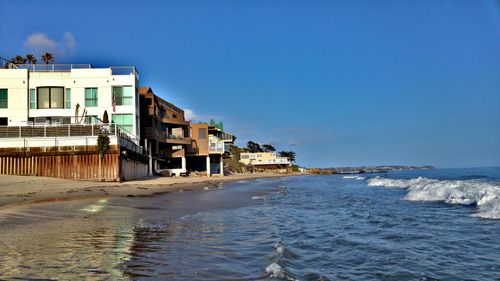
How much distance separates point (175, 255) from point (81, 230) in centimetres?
349

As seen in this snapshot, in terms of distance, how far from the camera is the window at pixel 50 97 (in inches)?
1500

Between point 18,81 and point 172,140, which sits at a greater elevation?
point 18,81

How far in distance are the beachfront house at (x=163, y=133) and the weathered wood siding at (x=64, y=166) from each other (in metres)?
14.6

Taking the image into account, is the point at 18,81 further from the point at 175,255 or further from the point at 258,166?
the point at 258,166

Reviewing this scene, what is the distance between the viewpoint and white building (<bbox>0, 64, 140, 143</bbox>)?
3769 centimetres

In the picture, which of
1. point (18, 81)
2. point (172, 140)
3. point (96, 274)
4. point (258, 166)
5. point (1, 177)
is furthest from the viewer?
point (258, 166)

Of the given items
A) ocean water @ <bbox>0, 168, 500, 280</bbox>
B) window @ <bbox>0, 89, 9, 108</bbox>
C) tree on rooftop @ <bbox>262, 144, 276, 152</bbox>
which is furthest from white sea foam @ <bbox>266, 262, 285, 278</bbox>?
tree on rooftop @ <bbox>262, 144, 276, 152</bbox>

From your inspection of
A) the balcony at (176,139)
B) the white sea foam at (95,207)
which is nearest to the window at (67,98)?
the balcony at (176,139)

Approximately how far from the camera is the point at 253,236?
30.8ft

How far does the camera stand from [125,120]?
38375 millimetres

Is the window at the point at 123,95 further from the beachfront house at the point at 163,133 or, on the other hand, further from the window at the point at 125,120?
the beachfront house at the point at 163,133

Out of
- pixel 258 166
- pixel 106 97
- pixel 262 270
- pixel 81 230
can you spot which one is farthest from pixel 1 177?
pixel 258 166

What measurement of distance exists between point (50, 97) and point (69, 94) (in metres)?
1.81

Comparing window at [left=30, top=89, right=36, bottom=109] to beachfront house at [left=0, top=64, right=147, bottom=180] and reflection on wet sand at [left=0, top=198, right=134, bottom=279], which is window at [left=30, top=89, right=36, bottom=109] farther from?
reflection on wet sand at [left=0, top=198, right=134, bottom=279]
